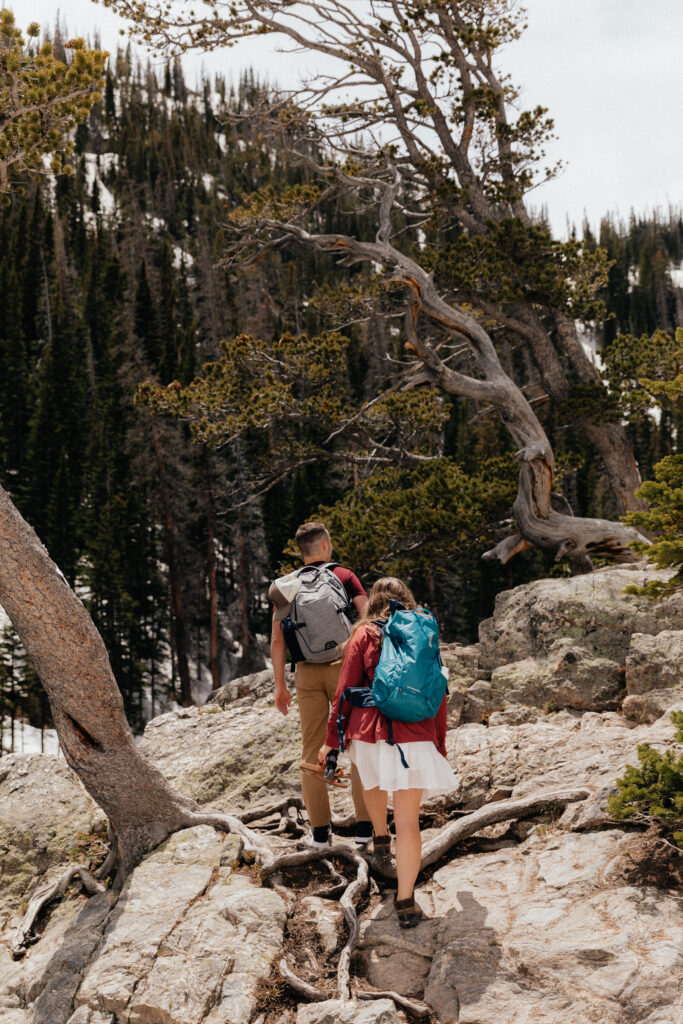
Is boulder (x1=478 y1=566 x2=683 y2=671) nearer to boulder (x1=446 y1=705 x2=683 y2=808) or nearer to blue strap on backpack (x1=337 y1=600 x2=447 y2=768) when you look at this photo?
boulder (x1=446 y1=705 x2=683 y2=808)

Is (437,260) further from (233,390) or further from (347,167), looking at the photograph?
(233,390)

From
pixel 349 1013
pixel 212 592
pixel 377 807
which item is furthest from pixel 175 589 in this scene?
pixel 349 1013

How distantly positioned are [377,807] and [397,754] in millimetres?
581

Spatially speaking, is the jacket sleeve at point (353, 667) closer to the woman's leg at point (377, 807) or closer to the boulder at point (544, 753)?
the woman's leg at point (377, 807)

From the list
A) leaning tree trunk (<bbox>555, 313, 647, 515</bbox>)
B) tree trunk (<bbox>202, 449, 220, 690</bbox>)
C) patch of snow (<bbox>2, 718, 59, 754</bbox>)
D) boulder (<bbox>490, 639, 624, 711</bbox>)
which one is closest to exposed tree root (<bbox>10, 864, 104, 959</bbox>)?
boulder (<bbox>490, 639, 624, 711</bbox>)

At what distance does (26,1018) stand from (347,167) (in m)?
12.8

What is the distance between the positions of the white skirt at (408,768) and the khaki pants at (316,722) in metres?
0.79

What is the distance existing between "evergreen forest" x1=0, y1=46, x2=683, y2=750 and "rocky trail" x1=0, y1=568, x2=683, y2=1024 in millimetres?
4668

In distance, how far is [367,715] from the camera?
397 cm

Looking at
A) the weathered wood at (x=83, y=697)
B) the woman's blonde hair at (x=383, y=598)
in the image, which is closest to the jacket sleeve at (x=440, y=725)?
the woman's blonde hair at (x=383, y=598)

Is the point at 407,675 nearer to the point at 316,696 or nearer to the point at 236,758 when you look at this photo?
the point at 316,696

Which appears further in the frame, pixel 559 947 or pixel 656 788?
pixel 656 788

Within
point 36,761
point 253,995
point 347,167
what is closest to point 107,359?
point 347,167

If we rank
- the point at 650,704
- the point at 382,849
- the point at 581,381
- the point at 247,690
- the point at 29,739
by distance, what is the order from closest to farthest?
the point at 382,849 → the point at 650,704 → the point at 247,690 → the point at 581,381 → the point at 29,739
